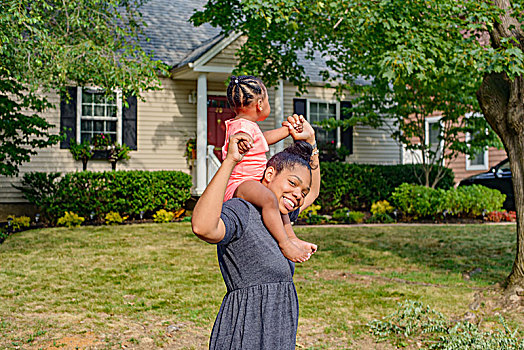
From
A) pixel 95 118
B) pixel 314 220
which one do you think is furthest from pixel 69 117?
pixel 314 220

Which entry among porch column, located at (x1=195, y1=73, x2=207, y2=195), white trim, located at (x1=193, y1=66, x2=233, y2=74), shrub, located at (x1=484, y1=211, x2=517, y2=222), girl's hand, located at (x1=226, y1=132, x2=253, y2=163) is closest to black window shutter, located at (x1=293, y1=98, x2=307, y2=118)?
white trim, located at (x1=193, y1=66, x2=233, y2=74)

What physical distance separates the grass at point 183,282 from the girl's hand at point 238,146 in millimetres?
3325

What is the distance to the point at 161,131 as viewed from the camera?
1412 centimetres

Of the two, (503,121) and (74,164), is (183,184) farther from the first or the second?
(503,121)

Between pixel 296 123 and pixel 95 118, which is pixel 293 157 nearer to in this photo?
pixel 296 123

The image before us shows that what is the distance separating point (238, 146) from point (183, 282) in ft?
17.6

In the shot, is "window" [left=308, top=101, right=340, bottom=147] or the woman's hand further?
"window" [left=308, top=101, right=340, bottom=147]

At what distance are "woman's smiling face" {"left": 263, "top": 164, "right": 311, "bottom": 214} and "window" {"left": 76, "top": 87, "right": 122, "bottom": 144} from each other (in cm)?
1192

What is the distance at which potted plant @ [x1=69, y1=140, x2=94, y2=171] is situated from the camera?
12969 mm

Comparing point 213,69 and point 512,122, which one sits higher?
point 213,69

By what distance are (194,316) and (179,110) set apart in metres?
9.49

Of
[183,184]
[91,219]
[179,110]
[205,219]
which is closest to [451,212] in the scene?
[183,184]

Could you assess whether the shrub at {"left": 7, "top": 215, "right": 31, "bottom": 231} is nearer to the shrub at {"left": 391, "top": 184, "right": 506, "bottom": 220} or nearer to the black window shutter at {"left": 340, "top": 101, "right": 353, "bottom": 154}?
the shrub at {"left": 391, "top": 184, "right": 506, "bottom": 220}

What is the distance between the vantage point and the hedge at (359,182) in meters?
14.1
